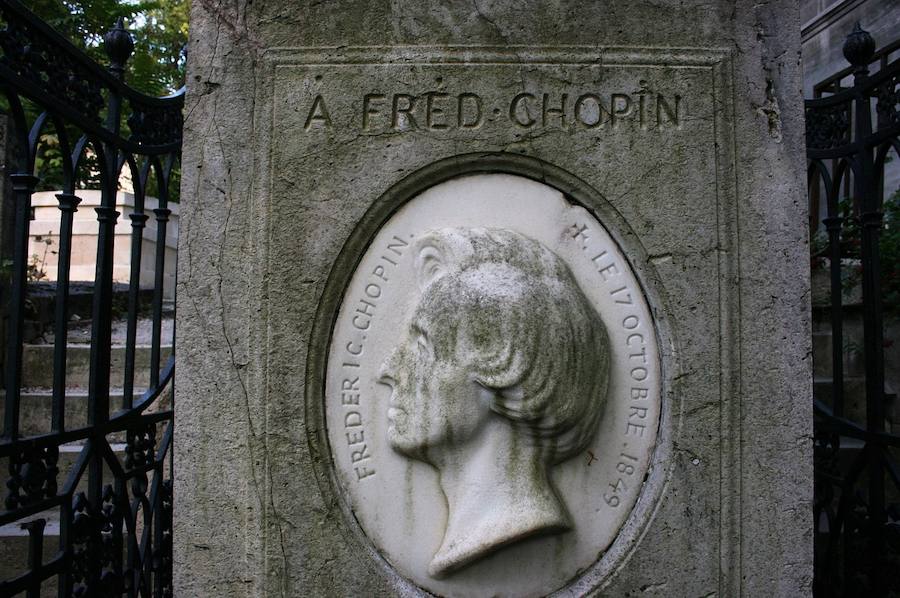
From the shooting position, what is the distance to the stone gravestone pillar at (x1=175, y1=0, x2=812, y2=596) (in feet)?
6.61

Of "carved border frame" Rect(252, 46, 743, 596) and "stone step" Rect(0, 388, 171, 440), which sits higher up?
"carved border frame" Rect(252, 46, 743, 596)

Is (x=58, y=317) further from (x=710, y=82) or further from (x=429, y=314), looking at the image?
(x=710, y=82)

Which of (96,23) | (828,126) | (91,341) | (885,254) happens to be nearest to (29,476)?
(91,341)

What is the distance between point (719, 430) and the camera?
2.05 m

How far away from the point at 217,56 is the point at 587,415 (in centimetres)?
167

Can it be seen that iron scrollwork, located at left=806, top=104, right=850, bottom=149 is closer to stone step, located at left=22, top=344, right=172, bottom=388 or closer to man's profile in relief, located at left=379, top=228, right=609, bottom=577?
→ man's profile in relief, located at left=379, top=228, right=609, bottom=577

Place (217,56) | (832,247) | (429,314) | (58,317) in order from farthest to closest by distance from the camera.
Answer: (832,247) < (58,317) < (217,56) < (429,314)

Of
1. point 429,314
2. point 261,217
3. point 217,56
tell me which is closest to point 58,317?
point 261,217

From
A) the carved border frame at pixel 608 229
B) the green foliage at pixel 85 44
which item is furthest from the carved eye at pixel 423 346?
the green foliage at pixel 85 44

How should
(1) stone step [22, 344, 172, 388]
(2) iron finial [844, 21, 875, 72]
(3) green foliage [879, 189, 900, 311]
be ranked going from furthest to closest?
(1) stone step [22, 344, 172, 388]
(3) green foliage [879, 189, 900, 311]
(2) iron finial [844, 21, 875, 72]

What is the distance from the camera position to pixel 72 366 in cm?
481

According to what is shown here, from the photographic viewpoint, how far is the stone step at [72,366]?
15.5 feet

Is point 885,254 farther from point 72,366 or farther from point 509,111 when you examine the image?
point 72,366

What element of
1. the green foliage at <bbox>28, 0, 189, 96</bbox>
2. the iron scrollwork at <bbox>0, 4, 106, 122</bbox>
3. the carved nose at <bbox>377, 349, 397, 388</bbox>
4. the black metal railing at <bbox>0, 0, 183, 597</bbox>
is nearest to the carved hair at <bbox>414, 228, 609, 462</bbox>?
the carved nose at <bbox>377, 349, 397, 388</bbox>
